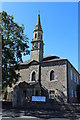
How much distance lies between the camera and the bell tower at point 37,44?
27578mm

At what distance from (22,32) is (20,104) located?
38.6 feet

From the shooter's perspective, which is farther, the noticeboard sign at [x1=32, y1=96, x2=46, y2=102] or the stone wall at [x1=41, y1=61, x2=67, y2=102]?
the stone wall at [x1=41, y1=61, x2=67, y2=102]

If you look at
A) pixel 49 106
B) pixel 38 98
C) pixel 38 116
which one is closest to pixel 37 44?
pixel 38 98

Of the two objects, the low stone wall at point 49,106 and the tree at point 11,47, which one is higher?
the tree at point 11,47

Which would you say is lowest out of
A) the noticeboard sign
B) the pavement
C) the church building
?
the pavement

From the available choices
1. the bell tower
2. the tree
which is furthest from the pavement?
the bell tower

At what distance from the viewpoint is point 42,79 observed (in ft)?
85.7

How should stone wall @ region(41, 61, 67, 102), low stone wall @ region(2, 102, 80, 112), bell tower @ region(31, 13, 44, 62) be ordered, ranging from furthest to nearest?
bell tower @ region(31, 13, 44, 62)
stone wall @ region(41, 61, 67, 102)
low stone wall @ region(2, 102, 80, 112)

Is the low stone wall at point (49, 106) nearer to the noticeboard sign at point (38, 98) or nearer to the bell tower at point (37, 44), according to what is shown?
the noticeboard sign at point (38, 98)

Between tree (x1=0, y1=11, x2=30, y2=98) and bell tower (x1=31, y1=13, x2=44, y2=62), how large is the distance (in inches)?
197

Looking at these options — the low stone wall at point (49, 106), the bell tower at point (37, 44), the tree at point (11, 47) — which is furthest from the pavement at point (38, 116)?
the bell tower at point (37, 44)

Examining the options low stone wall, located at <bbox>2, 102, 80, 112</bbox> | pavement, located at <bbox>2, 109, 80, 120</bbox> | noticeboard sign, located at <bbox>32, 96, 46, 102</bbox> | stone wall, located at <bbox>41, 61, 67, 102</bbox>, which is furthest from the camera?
stone wall, located at <bbox>41, 61, 67, 102</bbox>

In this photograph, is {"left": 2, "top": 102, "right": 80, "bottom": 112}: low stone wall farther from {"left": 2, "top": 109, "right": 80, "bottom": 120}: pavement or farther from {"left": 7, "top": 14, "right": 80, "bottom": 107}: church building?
{"left": 2, "top": 109, "right": 80, "bottom": 120}: pavement

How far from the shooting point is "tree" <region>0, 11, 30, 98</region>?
65.4 ft
